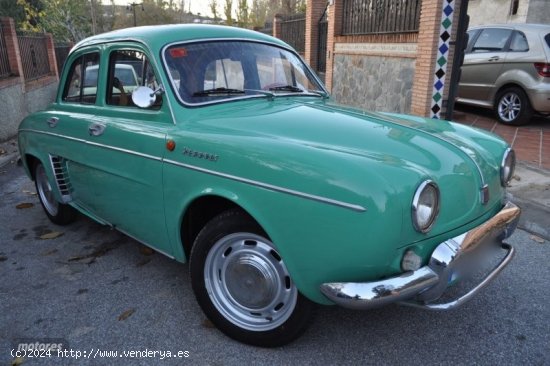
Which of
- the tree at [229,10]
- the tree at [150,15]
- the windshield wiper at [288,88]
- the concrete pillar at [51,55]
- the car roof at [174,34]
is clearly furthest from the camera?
the tree at [150,15]

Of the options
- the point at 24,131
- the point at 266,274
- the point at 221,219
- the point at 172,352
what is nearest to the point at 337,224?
the point at 266,274

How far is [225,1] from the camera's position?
2661 centimetres

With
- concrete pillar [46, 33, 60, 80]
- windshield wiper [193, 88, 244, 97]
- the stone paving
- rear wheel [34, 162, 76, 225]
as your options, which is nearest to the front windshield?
windshield wiper [193, 88, 244, 97]

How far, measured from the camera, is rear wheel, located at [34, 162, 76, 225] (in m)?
4.46

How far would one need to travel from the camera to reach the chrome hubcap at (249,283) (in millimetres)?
2447

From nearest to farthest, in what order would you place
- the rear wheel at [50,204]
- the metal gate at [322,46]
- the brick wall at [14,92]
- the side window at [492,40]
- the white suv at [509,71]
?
the rear wheel at [50,204]
the white suv at [509,71]
the side window at [492,40]
the brick wall at [14,92]
the metal gate at [322,46]

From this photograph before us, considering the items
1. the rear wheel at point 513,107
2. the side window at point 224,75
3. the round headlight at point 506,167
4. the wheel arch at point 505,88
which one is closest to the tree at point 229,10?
the wheel arch at point 505,88

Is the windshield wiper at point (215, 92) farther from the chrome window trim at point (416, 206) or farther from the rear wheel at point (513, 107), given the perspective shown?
the rear wheel at point (513, 107)

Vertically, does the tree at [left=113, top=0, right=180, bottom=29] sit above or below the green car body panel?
above

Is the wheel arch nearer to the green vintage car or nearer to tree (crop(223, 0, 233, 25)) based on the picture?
the green vintage car

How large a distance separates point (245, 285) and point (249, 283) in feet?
0.13

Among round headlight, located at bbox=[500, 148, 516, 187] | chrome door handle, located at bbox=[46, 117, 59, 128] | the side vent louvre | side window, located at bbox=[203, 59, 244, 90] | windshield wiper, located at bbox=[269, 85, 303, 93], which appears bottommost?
the side vent louvre

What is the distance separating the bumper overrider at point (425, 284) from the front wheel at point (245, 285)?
0.40 meters

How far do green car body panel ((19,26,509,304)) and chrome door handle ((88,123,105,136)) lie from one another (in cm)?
3
